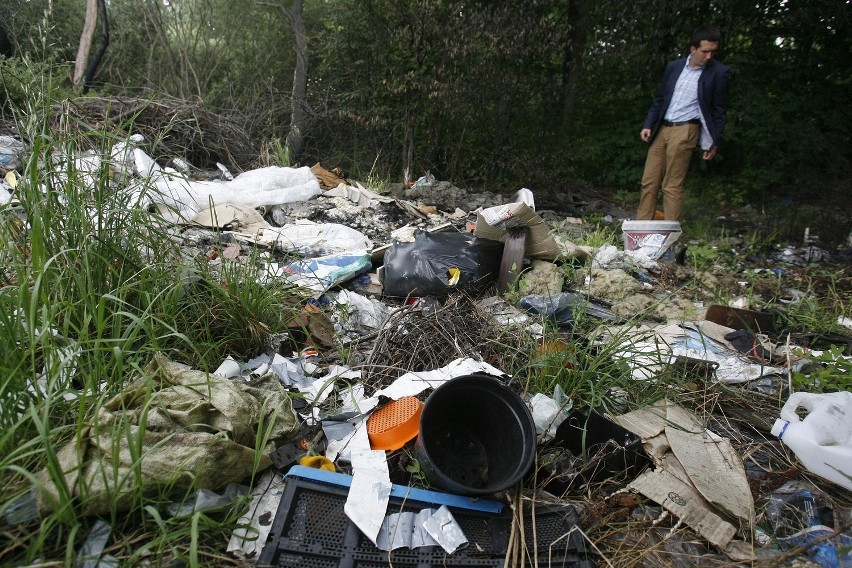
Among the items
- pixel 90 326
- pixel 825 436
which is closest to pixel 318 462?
pixel 90 326

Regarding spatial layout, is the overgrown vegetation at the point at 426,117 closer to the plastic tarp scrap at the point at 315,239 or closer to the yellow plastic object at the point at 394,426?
the yellow plastic object at the point at 394,426

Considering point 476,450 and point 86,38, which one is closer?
point 476,450

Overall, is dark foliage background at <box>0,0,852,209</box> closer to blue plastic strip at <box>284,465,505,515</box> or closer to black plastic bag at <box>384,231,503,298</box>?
black plastic bag at <box>384,231,503,298</box>

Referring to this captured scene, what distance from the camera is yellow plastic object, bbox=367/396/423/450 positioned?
5.15 ft

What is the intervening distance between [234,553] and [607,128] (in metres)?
9.21

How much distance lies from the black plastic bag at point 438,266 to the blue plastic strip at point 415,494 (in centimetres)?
145

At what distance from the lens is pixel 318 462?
58.3 inches

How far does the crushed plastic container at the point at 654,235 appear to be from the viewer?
3.96 metres

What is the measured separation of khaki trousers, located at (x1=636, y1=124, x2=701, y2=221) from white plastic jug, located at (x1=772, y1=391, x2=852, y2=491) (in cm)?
320

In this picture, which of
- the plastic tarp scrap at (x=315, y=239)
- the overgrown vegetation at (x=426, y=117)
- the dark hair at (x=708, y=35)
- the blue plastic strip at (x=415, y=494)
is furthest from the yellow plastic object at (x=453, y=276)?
the dark hair at (x=708, y=35)

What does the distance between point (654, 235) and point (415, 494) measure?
3416mm

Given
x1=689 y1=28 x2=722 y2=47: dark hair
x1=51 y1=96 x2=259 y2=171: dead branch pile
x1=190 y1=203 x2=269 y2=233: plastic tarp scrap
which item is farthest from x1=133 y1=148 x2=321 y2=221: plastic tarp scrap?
x1=689 y1=28 x2=722 y2=47: dark hair

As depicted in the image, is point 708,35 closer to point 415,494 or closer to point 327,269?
point 327,269

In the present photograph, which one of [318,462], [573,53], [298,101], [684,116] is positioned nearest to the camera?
[318,462]
